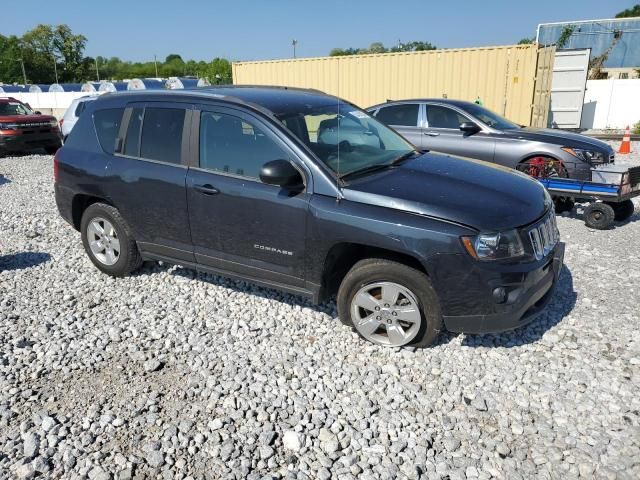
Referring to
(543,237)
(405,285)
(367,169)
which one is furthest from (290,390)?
(543,237)

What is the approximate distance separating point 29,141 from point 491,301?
15.2m

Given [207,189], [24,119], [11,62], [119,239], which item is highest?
[11,62]

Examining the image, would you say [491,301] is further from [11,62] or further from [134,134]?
[11,62]

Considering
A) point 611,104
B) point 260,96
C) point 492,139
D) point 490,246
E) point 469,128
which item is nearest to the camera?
point 490,246

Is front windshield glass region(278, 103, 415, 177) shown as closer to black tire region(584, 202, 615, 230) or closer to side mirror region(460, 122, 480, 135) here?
black tire region(584, 202, 615, 230)

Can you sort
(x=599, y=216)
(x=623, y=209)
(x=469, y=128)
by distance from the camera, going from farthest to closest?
(x=469, y=128)
(x=623, y=209)
(x=599, y=216)

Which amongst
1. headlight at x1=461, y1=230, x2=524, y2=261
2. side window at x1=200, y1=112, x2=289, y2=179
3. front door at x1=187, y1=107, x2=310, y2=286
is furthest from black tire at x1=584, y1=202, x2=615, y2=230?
side window at x1=200, y1=112, x2=289, y2=179

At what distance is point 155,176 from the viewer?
445 centimetres

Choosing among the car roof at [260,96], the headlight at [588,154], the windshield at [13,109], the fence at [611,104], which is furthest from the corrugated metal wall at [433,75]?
the car roof at [260,96]

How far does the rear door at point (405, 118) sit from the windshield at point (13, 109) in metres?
12.1

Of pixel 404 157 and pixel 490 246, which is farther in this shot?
pixel 404 157

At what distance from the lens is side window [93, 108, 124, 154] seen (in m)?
4.86

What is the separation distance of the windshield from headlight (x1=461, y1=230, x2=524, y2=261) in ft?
53.1

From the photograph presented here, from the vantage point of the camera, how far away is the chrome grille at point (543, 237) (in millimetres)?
3484
